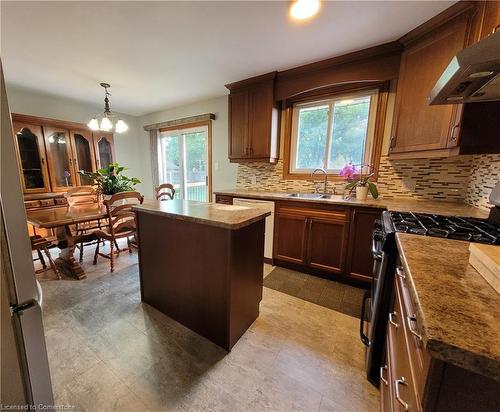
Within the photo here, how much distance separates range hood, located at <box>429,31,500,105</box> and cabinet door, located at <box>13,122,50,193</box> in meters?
4.80

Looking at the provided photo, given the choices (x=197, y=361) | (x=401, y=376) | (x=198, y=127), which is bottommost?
(x=197, y=361)

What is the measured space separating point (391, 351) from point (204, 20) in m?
2.46

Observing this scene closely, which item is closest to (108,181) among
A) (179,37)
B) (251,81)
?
(179,37)

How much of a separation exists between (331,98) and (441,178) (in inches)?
57.9

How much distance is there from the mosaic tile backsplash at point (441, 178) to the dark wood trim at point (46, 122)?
4299mm

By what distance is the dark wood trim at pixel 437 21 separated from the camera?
1441 millimetres

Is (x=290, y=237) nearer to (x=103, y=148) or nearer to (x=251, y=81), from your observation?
(x=251, y=81)

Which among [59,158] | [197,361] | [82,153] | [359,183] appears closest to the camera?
[197,361]

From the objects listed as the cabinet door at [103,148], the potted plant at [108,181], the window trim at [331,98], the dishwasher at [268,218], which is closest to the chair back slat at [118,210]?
the potted plant at [108,181]

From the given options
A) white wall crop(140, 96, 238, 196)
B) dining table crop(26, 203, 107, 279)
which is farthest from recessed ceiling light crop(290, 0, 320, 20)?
dining table crop(26, 203, 107, 279)

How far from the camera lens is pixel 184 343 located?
1.50 m

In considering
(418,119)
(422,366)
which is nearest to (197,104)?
(418,119)

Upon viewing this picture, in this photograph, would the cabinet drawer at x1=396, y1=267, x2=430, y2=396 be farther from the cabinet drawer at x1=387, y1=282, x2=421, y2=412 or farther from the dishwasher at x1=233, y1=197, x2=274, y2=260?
the dishwasher at x1=233, y1=197, x2=274, y2=260

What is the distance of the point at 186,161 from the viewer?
429 cm
